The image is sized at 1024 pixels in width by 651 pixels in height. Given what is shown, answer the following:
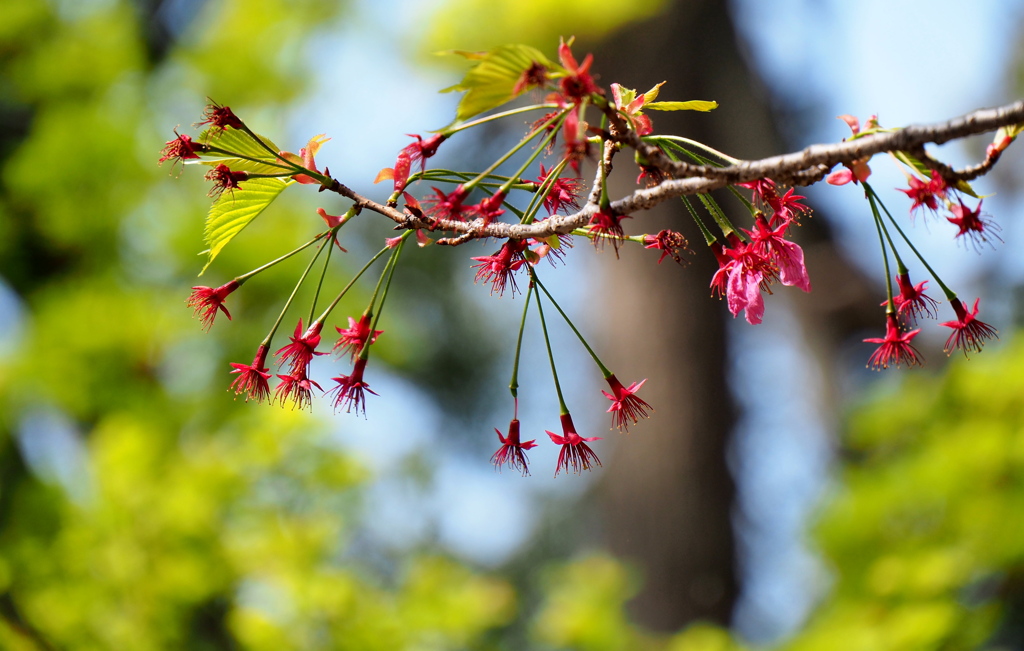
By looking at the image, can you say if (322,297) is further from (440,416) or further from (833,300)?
(833,300)

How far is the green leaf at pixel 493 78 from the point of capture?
38 centimetres

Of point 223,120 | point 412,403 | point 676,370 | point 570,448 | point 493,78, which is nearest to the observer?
point 493,78

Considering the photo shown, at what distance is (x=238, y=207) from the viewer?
21.5 inches

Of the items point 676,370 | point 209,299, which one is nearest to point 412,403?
point 676,370

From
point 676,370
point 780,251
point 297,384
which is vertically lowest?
point 297,384

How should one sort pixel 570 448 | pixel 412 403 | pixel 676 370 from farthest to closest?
pixel 412 403
pixel 676 370
pixel 570 448

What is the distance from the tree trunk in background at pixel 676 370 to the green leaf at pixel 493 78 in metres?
2.05

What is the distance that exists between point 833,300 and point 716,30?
1.16 m

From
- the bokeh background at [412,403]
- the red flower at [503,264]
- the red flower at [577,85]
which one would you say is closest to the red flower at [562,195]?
the red flower at [503,264]

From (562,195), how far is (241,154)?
236 millimetres

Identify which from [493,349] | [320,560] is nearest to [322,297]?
[320,560]

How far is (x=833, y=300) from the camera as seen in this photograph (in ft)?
10.6

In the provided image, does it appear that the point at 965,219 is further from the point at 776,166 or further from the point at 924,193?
the point at 776,166

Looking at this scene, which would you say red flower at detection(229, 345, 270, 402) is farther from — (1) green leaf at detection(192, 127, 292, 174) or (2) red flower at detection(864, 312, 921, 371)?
(2) red flower at detection(864, 312, 921, 371)
